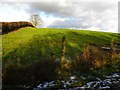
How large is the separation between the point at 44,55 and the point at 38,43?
6982 millimetres

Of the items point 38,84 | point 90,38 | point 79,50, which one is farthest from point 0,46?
point 38,84

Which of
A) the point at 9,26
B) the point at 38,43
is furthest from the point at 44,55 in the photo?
the point at 9,26

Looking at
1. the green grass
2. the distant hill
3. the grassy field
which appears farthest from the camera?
the distant hill

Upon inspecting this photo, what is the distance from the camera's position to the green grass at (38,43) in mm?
36344

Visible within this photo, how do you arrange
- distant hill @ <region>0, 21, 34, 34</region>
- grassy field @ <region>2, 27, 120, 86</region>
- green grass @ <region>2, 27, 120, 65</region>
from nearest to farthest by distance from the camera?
grassy field @ <region>2, 27, 120, 86</region>, green grass @ <region>2, 27, 120, 65</region>, distant hill @ <region>0, 21, 34, 34</region>

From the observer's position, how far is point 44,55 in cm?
3672

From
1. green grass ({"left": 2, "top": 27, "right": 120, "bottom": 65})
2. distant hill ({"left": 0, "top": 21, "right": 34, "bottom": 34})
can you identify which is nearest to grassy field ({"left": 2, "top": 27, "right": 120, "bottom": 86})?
green grass ({"left": 2, "top": 27, "right": 120, "bottom": 65})

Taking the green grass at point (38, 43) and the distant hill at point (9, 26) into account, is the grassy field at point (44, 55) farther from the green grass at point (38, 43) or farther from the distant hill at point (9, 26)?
the distant hill at point (9, 26)

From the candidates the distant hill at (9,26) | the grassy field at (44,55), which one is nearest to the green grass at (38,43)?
the grassy field at (44,55)

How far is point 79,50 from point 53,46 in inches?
159

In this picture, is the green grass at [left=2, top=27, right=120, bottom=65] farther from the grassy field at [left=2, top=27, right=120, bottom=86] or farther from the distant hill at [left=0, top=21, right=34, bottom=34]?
the distant hill at [left=0, top=21, right=34, bottom=34]

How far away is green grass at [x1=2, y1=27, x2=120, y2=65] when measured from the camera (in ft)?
119

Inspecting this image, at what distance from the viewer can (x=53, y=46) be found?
4144cm

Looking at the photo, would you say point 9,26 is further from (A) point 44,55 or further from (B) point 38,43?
(A) point 44,55
